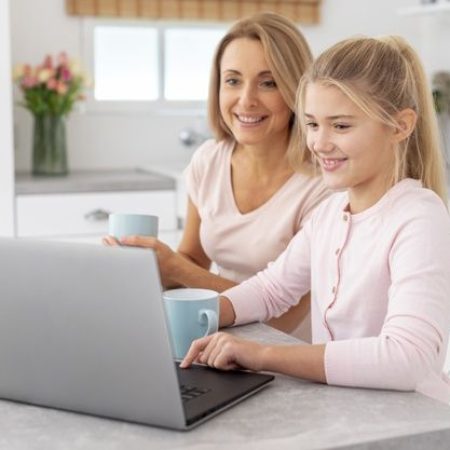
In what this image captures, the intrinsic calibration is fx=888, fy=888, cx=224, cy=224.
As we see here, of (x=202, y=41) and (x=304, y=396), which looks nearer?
(x=304, y=396)

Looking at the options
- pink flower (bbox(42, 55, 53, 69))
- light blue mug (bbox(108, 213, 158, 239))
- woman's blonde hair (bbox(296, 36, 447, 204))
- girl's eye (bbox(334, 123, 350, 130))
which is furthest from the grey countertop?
girl's eye (bbox(334, 123, 350, 130))

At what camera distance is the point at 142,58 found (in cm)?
374

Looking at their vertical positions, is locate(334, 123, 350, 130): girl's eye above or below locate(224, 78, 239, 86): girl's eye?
below

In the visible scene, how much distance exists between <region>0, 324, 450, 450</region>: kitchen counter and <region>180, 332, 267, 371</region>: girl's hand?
3.1 inches

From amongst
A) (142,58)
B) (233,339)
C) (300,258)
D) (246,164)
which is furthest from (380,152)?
(142,58)

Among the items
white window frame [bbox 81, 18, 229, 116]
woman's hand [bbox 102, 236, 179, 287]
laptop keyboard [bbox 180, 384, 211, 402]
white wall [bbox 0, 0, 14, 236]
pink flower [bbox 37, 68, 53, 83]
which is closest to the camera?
laptop keyboard [bbox 180, 384, 211, 402]

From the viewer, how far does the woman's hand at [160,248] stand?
1468 mm

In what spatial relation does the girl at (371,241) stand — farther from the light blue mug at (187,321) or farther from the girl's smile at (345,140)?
the light blue mug at (187,321)

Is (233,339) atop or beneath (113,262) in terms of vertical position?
beneath

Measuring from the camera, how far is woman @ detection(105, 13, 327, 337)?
1.89 meters

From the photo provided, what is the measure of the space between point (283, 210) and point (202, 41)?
6.77 ft

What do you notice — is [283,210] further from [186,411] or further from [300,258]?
[186,411]

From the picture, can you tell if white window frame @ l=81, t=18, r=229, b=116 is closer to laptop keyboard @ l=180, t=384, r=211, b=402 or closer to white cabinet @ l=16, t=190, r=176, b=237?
white cabinet @ l=16, t=190, r=176, b=237

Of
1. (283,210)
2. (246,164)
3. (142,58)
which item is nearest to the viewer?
(283,210)
